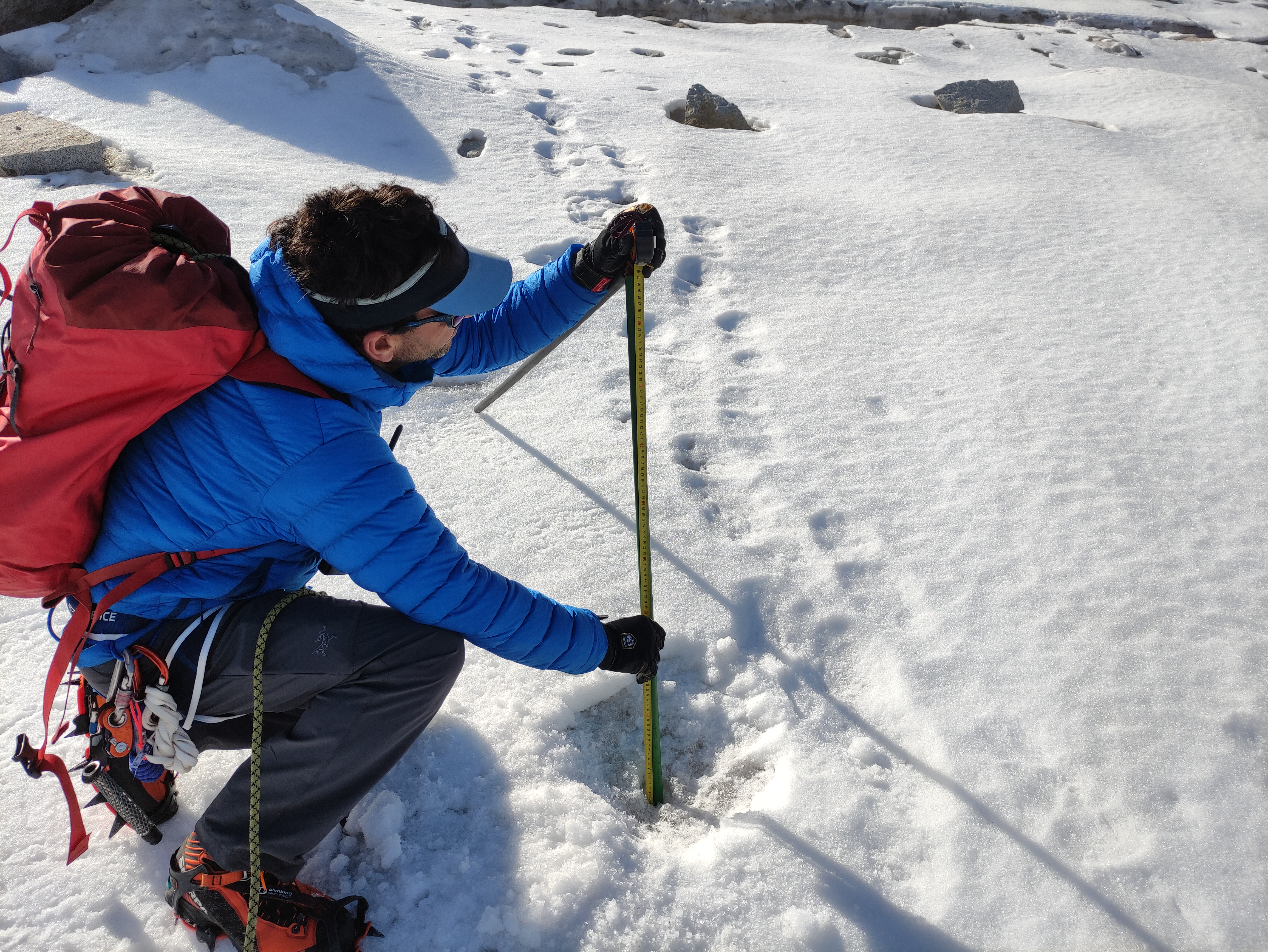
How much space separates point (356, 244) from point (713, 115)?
4.99 metres

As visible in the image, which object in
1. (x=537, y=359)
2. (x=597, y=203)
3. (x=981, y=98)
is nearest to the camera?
(x=537, y=359)

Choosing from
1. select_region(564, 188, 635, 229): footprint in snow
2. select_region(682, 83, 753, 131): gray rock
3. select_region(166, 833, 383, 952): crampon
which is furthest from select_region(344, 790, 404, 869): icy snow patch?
select_region(682, 83, 753, 131): gray rock

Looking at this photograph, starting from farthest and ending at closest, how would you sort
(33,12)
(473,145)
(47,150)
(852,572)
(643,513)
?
(33,12)
(473,145)
(47,150)
(852,572)
(643,513)

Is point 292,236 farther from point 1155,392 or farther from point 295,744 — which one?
point 1155,392

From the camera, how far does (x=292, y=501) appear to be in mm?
1458

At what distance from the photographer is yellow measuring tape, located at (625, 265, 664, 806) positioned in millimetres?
1913

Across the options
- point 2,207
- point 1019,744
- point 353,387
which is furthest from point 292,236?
point 2,207

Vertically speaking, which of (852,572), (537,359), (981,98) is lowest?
(852,572)

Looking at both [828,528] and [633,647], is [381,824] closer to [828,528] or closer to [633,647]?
[633,647]

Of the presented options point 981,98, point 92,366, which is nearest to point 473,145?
point 981,98

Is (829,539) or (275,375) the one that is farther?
(829,539)

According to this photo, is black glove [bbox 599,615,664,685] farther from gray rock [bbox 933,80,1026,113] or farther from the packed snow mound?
gray rock [bbox 933,80,1026,113]

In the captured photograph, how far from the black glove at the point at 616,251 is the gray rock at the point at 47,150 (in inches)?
152

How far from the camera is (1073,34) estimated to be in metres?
8.73
